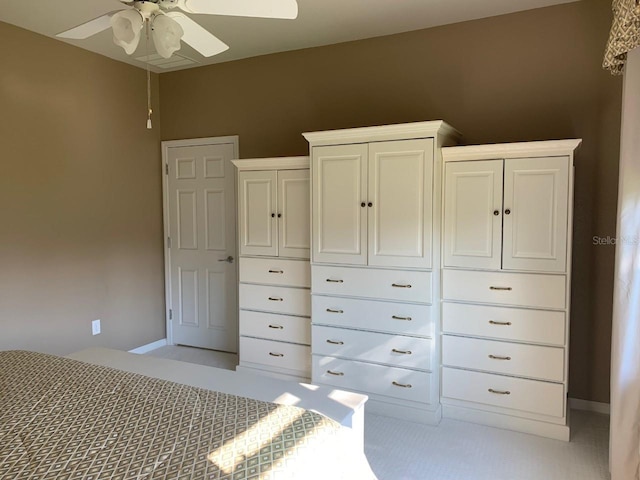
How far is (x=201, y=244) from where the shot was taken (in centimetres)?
430

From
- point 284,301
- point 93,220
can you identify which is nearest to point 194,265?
point 93,220

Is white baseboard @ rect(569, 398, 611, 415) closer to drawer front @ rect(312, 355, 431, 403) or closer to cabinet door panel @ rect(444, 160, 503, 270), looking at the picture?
drawer front @ rect(312, 355, 431, 403)

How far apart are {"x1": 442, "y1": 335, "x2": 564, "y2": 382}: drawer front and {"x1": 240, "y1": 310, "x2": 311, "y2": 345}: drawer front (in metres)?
1.03

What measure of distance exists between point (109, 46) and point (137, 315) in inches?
93.0

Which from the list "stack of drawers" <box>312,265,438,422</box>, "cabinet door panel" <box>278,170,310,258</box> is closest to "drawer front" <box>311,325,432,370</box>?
"stack of drawers" <box>312,265,438,422</box>

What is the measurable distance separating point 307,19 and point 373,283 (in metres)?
1.90

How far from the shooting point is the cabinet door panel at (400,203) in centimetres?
276

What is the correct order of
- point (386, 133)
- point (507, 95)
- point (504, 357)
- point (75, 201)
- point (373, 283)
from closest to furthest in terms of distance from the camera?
point (504, 357)
point (386, 133)
point (373, 283)
point (507, 95)
point (75, 201)

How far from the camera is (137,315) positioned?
4188mm

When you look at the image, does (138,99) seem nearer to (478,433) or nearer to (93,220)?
(93,220)

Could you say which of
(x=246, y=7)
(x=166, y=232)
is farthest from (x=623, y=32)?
(x=166, y=232)

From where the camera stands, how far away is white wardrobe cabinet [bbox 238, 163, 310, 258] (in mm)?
3299

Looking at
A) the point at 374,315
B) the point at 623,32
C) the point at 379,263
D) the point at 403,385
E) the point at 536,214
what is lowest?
the point at 403,385

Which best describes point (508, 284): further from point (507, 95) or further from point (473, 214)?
point (507, 95)
